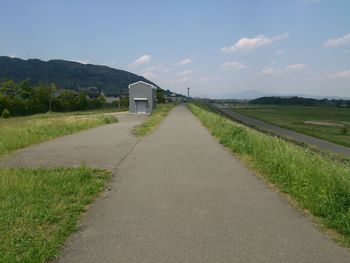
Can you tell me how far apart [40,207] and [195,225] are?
91.9 inches

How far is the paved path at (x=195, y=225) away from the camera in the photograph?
161 inches

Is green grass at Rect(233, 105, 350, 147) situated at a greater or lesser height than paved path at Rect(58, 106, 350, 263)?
lesser

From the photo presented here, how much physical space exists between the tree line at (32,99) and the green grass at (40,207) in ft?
170

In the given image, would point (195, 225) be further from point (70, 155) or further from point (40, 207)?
point (70, 155)

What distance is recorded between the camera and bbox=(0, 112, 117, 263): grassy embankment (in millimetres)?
4145

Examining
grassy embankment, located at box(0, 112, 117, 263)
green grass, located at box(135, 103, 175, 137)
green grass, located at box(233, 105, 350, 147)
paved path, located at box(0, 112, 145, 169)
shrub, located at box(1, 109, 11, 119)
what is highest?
grassy embankment, located at box(0, 112, 117, 263)

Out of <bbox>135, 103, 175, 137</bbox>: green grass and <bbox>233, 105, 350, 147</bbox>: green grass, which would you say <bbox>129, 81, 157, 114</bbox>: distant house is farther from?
<bbox>233, 105, 350, 147</bbox>: green grass

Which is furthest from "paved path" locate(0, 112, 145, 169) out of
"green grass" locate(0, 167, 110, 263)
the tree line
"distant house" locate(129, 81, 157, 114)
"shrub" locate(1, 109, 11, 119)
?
the tree line

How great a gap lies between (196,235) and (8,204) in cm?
297

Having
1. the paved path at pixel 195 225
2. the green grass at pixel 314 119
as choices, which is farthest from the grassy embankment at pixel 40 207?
the green grass at pixel 314 119

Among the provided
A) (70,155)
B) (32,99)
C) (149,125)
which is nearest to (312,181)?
(70,155)

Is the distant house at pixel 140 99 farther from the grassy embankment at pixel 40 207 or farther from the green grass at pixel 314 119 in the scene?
the grassy embankment at pixel 40 207

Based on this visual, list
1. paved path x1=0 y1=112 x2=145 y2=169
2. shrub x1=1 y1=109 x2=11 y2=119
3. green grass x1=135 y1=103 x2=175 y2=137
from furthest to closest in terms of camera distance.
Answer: shrub x1=1 y1=109 x2=11 y2=119 < green grass x1=135 y1=103 x2=175 y2=137 < paved path x1=0 y1=112 x2=145 y2=169

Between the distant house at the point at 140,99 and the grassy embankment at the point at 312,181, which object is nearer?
the grassy embankment at the point at 312,181
